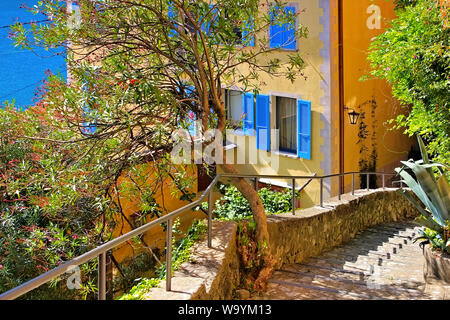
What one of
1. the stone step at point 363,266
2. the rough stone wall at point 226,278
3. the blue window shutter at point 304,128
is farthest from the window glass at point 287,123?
the rough stone wall at point 226,278

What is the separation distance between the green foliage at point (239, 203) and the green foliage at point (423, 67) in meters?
2.75

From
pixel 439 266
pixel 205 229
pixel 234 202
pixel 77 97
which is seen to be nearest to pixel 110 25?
pixel 77 97

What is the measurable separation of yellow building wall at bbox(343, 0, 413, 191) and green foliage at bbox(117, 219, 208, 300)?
25.3ft

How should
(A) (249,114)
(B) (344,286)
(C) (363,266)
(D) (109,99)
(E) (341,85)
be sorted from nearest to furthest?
(D) (109,99) → (B) (344,286) → (C) (363,266) → (E) (341,85) → (A) (249,114)

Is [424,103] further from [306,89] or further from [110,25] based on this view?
[110,25]

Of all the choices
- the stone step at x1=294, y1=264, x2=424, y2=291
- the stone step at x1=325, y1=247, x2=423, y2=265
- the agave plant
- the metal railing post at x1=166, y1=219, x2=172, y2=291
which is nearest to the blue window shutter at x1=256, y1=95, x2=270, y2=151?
the stone step at x1=325, y1=247, x2=423, y2=265

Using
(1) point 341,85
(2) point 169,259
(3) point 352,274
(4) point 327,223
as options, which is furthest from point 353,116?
(2) point 169,259

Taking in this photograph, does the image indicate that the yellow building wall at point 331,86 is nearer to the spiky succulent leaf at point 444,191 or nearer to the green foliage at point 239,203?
the green foliage at point 239,203

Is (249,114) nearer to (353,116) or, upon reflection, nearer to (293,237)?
(353,116)

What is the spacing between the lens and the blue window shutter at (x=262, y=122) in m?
13.5

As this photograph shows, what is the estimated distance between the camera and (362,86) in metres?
12.9

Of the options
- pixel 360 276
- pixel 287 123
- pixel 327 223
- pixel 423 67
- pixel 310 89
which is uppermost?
pixel 310 89

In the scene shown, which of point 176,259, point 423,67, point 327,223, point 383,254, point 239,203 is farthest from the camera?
point 239,203

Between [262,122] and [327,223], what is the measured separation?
5.77 m
